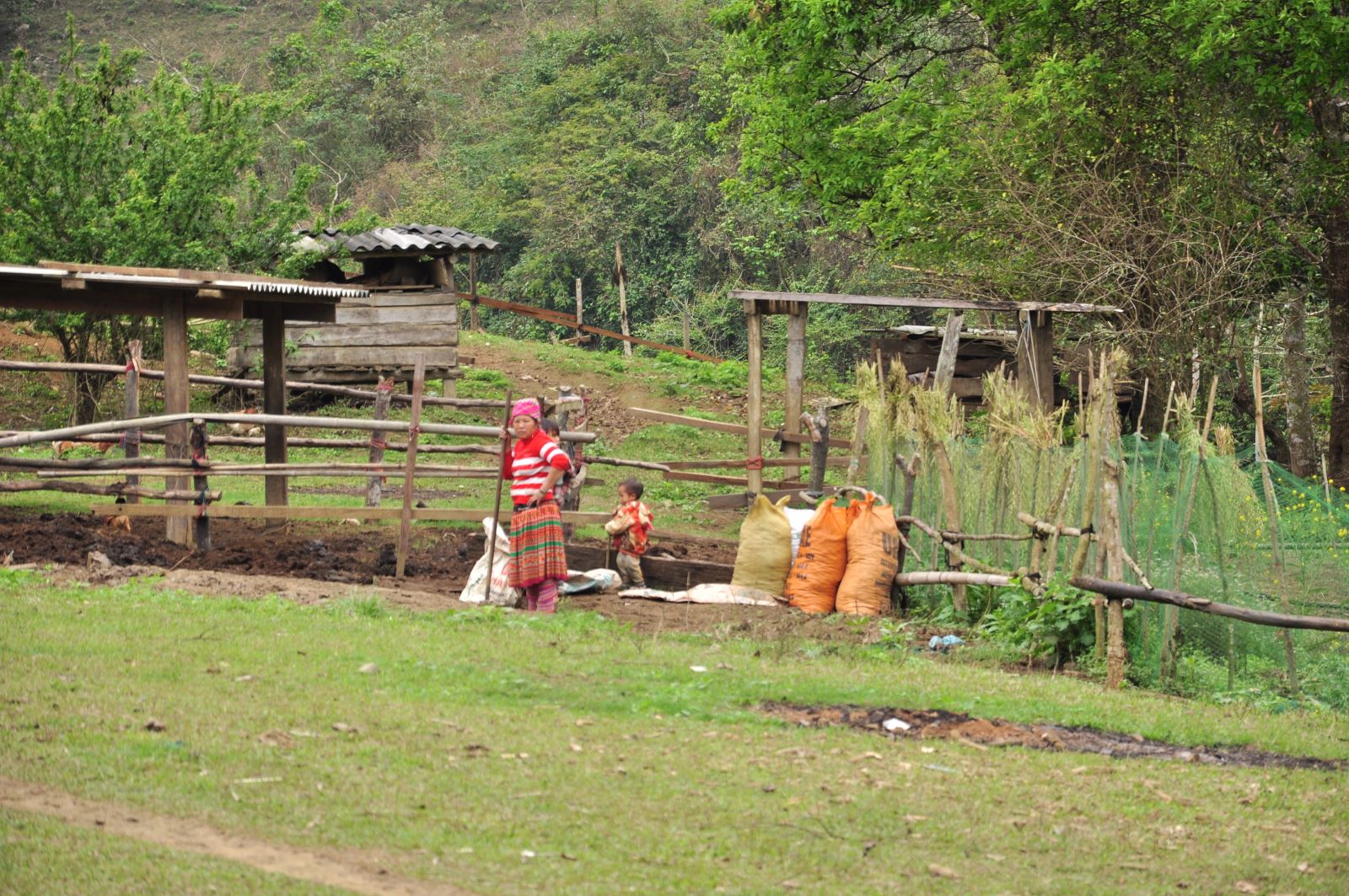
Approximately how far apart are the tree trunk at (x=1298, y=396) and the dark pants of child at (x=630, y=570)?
404 inches

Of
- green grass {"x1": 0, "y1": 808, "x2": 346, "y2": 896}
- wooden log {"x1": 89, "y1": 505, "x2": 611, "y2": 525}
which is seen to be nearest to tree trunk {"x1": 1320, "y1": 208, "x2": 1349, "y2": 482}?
wooden log {"x1": 89, "y1": 505, "x2": 611, "y2": 525}

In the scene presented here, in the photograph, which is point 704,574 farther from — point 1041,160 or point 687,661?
point 1041,160

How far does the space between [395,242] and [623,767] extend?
1656cm

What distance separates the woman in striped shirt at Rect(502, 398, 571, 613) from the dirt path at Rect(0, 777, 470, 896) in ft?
16.7

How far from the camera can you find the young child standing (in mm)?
11914

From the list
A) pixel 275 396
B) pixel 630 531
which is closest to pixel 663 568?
pixel 630 531

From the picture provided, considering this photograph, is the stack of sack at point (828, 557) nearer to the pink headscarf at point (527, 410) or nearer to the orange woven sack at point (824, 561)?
the orange woven sack at point (824, 561)

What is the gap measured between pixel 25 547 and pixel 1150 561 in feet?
27.8

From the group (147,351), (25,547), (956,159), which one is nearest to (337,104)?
(147,351)

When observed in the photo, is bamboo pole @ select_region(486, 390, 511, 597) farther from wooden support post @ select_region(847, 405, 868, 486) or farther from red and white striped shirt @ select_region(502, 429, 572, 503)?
wooden support post @ select_region(847, 405, 868, 486)

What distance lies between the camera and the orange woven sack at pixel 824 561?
37.0 ft

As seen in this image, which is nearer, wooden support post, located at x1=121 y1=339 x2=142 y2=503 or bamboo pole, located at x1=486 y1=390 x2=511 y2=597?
bamboo pole, located at x1=486 y1=390 x2=511 y2=597

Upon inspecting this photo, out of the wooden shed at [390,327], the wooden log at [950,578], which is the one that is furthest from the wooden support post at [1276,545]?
the wooden shed at [390,327]

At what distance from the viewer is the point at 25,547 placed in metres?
11.8
